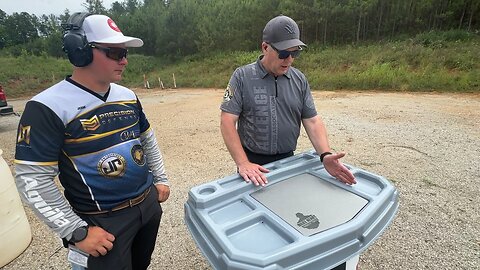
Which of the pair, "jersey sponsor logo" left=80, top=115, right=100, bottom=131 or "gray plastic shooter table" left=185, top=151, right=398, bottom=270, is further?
"jersey sponsor logo" left=80, top=115, right=100, bottom=131

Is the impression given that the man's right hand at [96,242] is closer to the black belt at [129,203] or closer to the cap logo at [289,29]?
the black belt at [129,203]

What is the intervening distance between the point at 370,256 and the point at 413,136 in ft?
12.5

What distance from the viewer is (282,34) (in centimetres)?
171

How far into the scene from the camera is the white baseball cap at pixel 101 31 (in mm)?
1248

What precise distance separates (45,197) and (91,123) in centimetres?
36

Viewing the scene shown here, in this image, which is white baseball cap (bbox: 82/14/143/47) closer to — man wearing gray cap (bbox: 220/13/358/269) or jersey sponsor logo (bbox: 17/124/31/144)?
jersey sponsor logo (bbox: 17/124/31/144)

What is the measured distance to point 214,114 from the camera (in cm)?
816

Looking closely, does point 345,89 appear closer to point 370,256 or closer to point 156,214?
point 370,256

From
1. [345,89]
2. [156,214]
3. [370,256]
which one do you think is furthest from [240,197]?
[345,89]

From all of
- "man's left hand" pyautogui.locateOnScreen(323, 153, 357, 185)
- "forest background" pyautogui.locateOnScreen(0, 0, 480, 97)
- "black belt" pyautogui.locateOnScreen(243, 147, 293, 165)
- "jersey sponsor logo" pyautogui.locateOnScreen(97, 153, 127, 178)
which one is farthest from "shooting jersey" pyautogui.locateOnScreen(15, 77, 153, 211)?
"forest background" pyautogui.locateOnScreen(0, 0, 480, 97)

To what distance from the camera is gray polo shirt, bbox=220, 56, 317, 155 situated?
6.22ft

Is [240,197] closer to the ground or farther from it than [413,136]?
farther from it

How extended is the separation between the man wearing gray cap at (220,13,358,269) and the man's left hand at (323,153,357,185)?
5.2 inches

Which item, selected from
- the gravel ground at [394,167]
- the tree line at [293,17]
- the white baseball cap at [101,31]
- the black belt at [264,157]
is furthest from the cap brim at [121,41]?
the tree line at [293,17]
